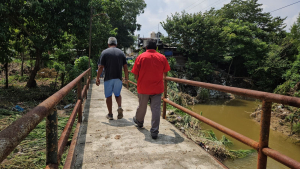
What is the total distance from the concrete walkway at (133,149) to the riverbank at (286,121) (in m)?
7.90

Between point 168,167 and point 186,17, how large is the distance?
2127 centimetres

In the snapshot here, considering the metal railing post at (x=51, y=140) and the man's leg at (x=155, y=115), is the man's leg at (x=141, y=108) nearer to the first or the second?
the man's leg at (x=155, y=115)

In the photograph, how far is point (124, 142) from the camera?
2.92m

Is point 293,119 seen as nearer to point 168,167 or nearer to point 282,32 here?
point 168,167

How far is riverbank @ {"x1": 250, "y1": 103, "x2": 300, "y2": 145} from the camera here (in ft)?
28.6

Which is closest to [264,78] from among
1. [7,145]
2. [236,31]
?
[236,31]

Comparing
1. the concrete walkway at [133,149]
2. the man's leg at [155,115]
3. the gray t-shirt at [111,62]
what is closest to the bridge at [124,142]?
the concrete walkway at [133,149]

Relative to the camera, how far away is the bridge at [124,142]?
118cm

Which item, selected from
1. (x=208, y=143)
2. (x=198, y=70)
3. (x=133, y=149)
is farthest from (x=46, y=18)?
(x=198, y=70)

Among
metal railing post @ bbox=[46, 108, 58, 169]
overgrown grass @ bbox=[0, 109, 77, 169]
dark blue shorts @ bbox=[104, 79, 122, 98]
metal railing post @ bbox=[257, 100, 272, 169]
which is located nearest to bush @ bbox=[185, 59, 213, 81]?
dark blue shorts @ bbox=[104, 79, 122, 98]

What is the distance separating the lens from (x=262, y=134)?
163 cm

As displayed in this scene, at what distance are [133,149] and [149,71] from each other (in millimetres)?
1192

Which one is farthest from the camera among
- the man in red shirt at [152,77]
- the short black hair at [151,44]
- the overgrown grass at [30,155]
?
the short black hair at [151,44]

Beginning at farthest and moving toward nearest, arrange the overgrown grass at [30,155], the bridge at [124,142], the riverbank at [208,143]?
the riverbank at [208,143] < the overgrown grass at [30,155] < the bridge at [124,142]
